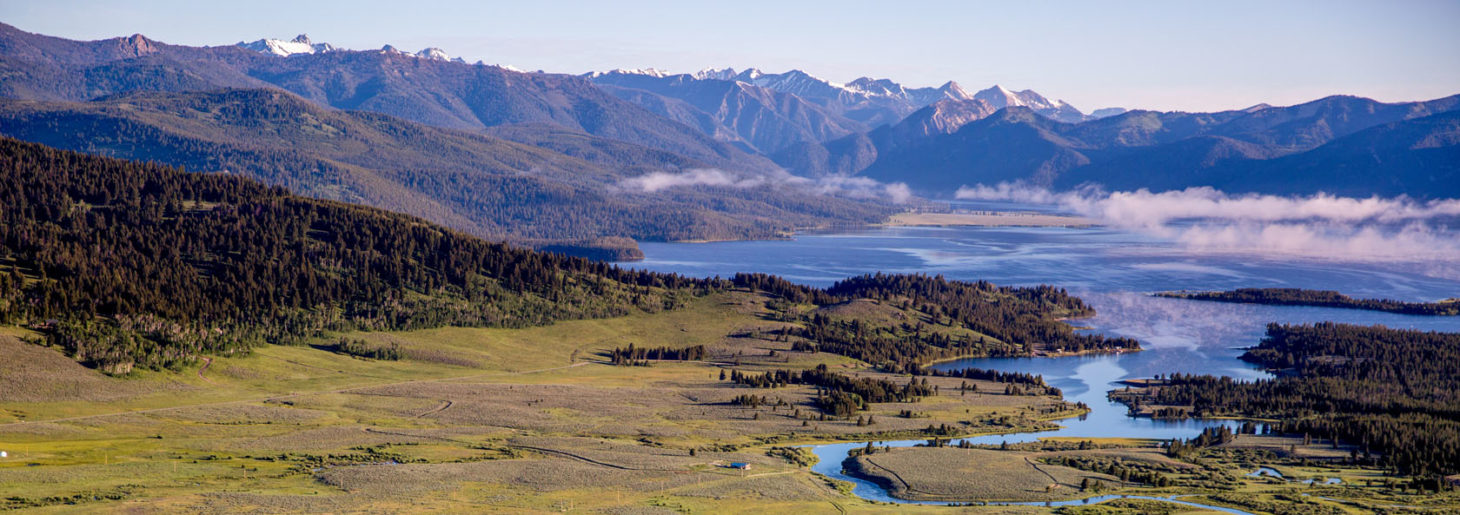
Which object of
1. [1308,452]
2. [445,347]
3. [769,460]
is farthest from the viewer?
[445,347]

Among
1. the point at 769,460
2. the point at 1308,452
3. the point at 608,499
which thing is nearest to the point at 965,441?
the point at 769,460

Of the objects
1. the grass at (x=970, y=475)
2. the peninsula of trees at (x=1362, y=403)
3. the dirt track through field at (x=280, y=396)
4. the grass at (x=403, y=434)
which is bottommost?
the dirt track through field at (x=280, y=396)

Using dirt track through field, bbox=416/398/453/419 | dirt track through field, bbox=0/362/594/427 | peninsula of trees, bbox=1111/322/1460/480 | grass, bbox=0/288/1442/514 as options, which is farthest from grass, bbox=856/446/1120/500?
dirt track through field, bbox=0/362/594/427

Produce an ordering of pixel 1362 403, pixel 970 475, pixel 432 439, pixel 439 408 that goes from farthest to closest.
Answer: pixel 1362 403
pixel 439 408
pixel 432 439
pixel 970 475

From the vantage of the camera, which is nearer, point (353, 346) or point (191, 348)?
point (191, 348)

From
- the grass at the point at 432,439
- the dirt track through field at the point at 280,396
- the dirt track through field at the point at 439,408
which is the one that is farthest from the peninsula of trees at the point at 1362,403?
the dirt track through field at the point at 439,408

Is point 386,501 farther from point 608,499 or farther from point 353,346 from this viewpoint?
point 353,346

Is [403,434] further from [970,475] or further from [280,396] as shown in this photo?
[970,475]

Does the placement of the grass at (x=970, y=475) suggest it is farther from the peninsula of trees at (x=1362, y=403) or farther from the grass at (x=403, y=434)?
the peninsula of trees at (x=1362, y=403)

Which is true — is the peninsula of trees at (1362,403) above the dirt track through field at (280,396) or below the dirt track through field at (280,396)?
above

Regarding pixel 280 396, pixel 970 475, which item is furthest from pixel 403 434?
pixel 970 475

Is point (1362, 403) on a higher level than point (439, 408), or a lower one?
higher
